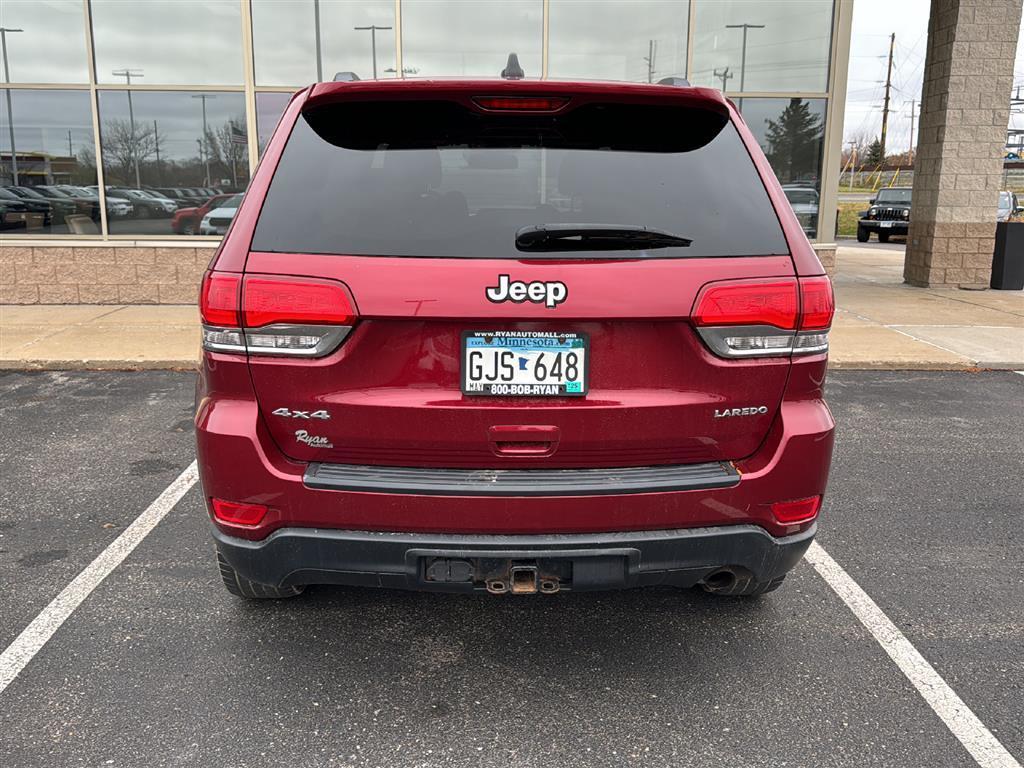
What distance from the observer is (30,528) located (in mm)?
4172

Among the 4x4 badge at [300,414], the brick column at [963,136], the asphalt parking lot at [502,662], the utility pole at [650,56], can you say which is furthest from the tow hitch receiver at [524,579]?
the brick column at [963,136]

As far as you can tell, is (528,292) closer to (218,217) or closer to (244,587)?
(244,587)

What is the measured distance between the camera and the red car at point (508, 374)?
8.01 ft

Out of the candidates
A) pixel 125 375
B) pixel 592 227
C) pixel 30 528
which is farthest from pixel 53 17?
pixel 592 227

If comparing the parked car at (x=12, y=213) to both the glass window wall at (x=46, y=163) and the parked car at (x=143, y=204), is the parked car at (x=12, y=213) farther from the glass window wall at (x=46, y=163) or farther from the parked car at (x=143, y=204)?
the parked car at (x=143, y=204)

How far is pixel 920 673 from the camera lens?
2977 mm

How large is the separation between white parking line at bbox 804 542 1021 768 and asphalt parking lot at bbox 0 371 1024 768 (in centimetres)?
4

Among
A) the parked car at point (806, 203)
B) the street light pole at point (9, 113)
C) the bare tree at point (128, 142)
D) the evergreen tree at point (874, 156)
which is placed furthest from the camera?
the evergreen tree at point (874, 156)

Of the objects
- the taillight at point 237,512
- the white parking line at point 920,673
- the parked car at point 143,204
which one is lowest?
the white parking line at point 920,673

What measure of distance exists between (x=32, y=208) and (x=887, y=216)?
2625 cm

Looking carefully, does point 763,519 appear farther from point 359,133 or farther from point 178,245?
point 178,245

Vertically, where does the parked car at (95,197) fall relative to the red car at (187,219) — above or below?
above

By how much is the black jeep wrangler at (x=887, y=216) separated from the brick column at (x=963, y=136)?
16.0m

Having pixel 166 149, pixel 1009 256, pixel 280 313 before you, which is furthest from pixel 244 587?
pixel 1009 256
